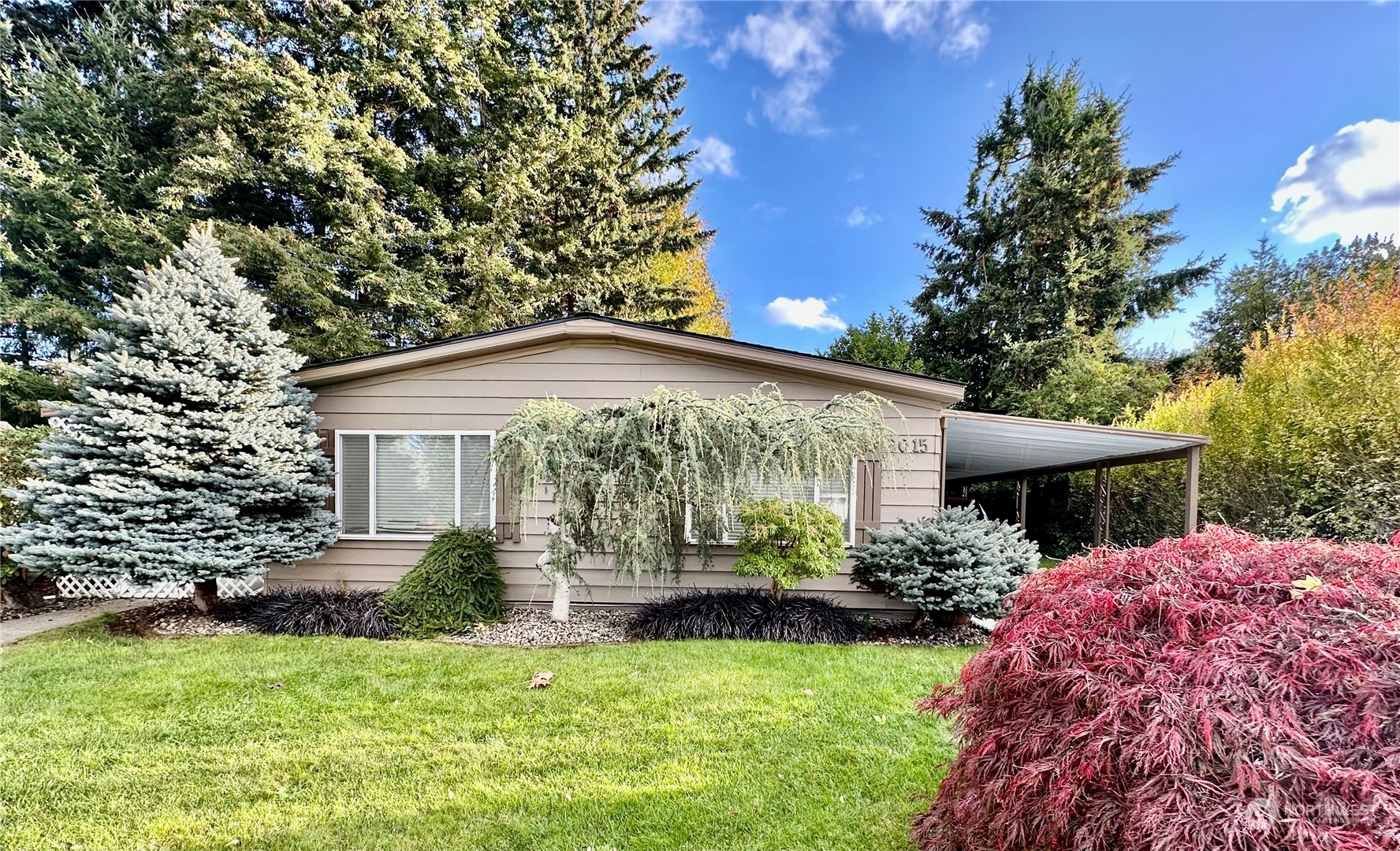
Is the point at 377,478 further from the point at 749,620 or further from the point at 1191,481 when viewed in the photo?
the point at 1191,481

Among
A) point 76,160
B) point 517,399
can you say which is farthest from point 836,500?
point 76,160

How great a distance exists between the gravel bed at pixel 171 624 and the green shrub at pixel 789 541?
5315 mm

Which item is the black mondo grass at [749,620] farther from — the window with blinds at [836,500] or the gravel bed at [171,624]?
the gravel bed at [171,624]

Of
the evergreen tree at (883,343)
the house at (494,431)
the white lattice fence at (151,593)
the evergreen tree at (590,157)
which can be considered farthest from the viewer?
the evergreen tree at (883,343)

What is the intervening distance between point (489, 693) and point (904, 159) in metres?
14.6

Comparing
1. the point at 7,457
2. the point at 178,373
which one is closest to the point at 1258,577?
the point at 178,373

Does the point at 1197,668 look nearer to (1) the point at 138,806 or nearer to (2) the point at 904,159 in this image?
(1) the point at 138,806

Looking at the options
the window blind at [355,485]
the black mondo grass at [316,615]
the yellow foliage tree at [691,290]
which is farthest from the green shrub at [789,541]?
the yellow foliage tree at [691,290]

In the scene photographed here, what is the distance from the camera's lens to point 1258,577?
1579 mm

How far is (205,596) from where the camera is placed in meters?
5.68

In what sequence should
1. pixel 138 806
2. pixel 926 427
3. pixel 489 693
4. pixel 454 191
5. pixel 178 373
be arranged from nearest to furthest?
pixel 138 806 < pixel 489 693 < pixel 178 373 < pixel 926 427 < pixel 454 191

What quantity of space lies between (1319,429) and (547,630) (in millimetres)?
9787

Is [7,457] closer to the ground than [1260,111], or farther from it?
closer to the ground

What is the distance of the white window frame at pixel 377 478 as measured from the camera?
6.20 m
